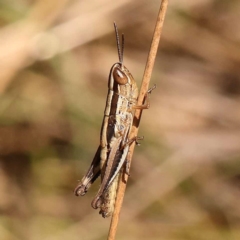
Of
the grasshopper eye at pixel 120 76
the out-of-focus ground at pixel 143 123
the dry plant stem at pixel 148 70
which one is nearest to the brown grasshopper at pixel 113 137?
the grasshopper eye at pixel 120 76

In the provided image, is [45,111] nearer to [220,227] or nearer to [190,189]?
[190,189]

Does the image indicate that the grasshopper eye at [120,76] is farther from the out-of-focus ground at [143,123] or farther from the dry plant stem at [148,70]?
the out-of-focus ground at [143,123]

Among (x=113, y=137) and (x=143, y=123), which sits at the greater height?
(x=143, y=123)

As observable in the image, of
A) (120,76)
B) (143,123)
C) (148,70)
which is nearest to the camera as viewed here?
(148,70)

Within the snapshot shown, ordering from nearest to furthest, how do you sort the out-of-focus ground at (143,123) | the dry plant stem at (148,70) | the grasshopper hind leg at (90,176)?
the dry plant stem at (148,70) → the grasshopper hind leg at (90,176) → the out-of-focus ground at (143,123)

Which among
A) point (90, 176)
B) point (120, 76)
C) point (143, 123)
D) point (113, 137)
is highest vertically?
point (143, 123)

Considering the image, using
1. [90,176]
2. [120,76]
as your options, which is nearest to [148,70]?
[120,76]

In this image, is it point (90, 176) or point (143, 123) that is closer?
point (90, 176)

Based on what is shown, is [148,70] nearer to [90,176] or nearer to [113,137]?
[113,137]
